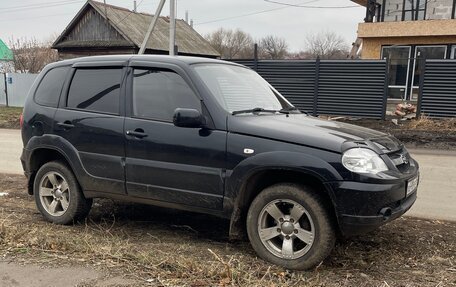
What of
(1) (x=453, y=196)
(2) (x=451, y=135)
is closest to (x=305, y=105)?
(2) (x=451, y=135)

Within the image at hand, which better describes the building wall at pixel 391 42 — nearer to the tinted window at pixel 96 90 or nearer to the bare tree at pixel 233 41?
the tinted window at pixel 96 90

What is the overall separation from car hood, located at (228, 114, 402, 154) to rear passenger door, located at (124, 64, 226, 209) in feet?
0.88

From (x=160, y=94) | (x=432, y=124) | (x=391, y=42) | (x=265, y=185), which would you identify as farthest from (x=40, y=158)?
(x=391, y=42)

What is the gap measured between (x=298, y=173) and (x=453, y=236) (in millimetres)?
2229

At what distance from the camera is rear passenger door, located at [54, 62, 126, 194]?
4715mm

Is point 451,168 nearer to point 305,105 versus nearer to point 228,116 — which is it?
point 228,116

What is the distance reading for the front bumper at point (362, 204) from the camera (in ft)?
12.0

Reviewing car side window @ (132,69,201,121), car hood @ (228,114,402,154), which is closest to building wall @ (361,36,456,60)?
car hood @ (228,114,402,154)

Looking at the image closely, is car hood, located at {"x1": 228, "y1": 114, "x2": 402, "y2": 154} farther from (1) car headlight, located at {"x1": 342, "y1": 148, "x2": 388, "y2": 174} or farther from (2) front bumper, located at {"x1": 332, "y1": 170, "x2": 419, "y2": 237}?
(2) front bumper, located at {"x1": 332, "y1": 170, "x2": 419, "y2": 237}

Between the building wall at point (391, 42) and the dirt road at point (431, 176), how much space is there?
12.5 meters

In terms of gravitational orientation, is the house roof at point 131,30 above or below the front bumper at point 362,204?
above

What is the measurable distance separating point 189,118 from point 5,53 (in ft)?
133

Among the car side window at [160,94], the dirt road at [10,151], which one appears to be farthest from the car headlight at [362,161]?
the dirt road at [10,151]

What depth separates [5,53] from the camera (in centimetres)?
3897
